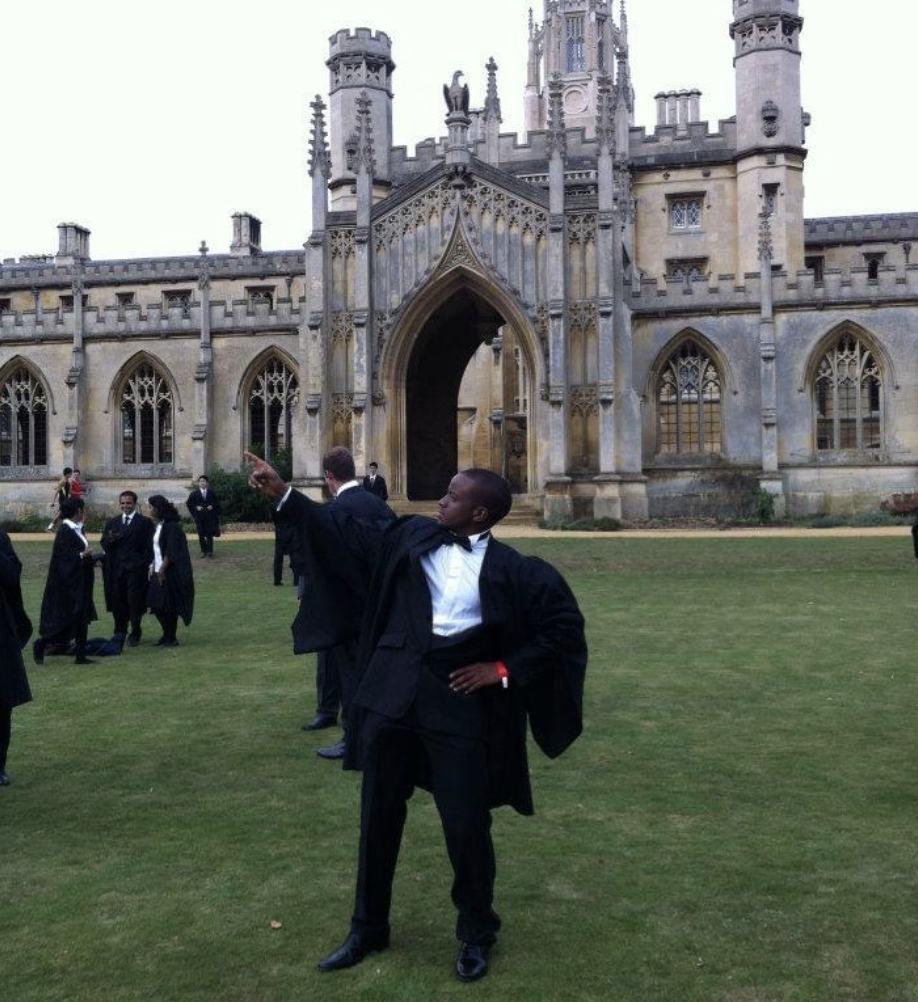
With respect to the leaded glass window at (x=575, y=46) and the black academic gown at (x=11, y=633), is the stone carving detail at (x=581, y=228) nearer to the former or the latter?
the black academic gown at (x=11, y=633)

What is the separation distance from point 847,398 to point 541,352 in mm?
8750

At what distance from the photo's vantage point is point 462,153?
32.2 metres

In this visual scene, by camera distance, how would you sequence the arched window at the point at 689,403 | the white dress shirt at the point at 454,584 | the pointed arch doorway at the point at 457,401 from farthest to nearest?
the pointed arch doorway at the point at 457,401, the arched window at the point at 689,403, the white dress shirt at the point at 454,584

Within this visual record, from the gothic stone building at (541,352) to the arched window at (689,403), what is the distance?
6 centimetres

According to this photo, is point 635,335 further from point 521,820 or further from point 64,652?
point 521,820

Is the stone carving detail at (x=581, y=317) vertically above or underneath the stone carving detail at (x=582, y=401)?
above

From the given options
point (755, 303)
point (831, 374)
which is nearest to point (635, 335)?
point (755, 303)

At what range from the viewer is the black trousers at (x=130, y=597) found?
40.8 ft

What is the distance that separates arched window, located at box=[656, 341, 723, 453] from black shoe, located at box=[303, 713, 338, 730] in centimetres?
2641

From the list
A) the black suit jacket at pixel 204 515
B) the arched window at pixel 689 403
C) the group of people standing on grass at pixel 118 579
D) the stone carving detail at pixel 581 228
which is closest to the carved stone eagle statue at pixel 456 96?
the stone carving detail at pixel 581 228

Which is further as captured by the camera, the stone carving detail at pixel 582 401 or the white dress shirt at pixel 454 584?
the stone carving detail at pixel 582 401

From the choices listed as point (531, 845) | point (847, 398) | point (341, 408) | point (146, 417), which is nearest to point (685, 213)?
point (847, 398)

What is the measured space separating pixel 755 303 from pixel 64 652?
25.4 metres

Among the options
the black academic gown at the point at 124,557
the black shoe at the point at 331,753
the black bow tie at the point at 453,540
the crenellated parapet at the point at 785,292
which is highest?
the crenellated parapet at the point at 785,292
